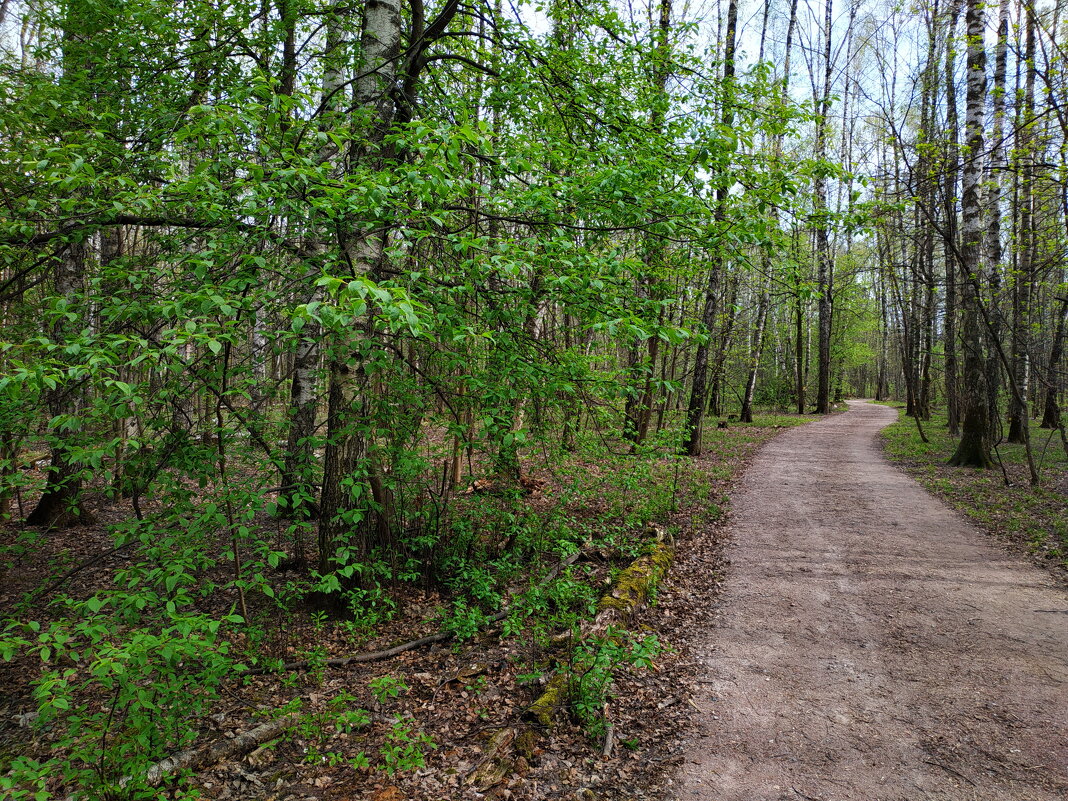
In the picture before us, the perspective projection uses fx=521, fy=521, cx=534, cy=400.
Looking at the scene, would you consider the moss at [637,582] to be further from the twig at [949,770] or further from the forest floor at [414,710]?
the twig at [949,770]

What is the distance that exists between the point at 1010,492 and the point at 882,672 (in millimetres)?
7182

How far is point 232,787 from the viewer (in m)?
3.16

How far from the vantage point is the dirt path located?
10.4 feet

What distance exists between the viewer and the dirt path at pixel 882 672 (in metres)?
3.18

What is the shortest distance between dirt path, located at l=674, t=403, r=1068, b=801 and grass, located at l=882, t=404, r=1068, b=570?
51 cm

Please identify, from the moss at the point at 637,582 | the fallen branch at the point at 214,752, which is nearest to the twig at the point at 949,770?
the moss at the point at 637,582

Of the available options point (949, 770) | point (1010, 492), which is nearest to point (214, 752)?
point (949, 770)

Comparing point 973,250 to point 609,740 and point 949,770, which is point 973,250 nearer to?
point 949,770

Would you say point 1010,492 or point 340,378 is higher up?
point 340,378

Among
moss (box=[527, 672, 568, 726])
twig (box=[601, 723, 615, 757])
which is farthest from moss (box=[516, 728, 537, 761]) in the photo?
twig (box=[601, 723, 615, 757])

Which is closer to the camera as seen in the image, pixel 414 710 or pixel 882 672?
pixel 414 710

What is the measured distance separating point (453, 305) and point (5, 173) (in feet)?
12.1

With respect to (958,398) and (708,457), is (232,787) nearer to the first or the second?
(708,457)

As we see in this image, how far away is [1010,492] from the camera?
8.94m
